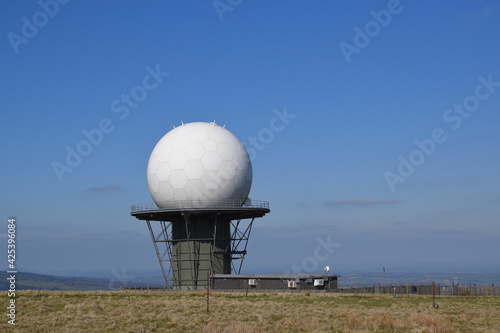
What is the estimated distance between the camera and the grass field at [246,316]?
26.8m

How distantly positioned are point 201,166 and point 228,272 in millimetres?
10965

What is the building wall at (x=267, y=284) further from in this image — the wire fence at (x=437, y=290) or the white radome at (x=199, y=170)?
the white radome at (x=199, y=170)

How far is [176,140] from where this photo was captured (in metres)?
56.8

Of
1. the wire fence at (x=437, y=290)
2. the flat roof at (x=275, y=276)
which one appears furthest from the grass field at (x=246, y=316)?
the flat roof at (x=275, y=276)

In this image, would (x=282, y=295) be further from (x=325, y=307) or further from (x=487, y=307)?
(x=487, y=307)

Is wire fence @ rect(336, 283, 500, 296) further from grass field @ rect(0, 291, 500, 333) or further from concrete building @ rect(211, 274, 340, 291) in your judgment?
grass field @ rect(0, 291, 500, 333)

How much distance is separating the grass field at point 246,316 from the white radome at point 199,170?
15847 mm

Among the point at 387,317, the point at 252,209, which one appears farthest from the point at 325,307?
the point at 252,209

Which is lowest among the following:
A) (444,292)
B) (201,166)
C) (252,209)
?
(444,292)

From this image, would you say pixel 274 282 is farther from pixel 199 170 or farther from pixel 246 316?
pixel 246 316

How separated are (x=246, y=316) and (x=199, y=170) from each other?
25280 millimetres

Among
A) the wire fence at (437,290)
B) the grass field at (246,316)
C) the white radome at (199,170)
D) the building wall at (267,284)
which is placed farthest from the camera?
the white radome at (199,170)

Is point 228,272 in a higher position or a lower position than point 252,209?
lower

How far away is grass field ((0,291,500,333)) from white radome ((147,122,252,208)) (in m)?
15.8
